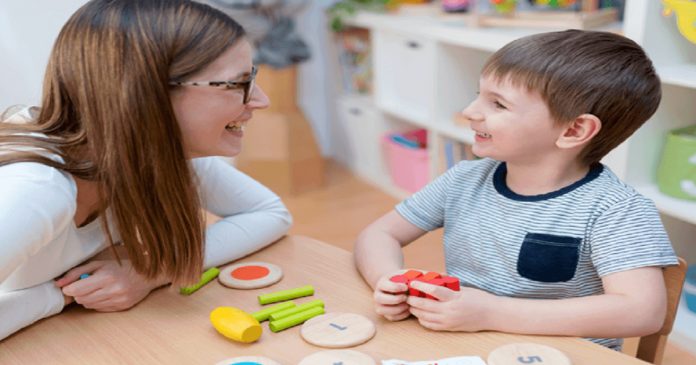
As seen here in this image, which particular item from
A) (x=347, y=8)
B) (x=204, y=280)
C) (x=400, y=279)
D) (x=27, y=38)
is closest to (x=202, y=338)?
(x=204, y=280)

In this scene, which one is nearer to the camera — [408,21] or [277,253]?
[277,253]

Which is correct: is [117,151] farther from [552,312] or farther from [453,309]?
[552,312]

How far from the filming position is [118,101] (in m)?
1.00

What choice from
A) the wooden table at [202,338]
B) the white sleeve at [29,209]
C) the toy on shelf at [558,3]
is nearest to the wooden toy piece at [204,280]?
the wooden table at [202,338]

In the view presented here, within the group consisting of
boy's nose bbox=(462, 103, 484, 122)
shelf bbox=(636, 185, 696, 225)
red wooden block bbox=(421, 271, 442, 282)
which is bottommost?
shelf bbox=(636, 185, 696, 225)

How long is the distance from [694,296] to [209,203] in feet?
4.87

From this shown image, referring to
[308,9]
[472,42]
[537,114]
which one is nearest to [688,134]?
[472,42]

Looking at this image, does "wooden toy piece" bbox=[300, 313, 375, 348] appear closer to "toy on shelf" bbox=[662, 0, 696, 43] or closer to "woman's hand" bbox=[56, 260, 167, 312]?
"woman's hand" bbox=[56, 260, 167, 312]

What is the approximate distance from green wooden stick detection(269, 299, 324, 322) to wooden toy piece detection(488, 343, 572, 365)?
27 centimetres

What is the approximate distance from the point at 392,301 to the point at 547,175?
1.12ft

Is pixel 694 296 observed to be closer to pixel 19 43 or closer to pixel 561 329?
pixel 561 329

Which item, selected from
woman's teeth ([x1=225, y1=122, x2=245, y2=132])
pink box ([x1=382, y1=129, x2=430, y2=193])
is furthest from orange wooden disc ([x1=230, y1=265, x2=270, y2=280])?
pink box ([x1=382, y1=129, x2=430, y2=193])

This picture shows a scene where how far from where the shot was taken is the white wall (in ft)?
6.51

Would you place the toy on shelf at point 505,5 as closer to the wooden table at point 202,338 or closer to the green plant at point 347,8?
the green plant at point 347,8
